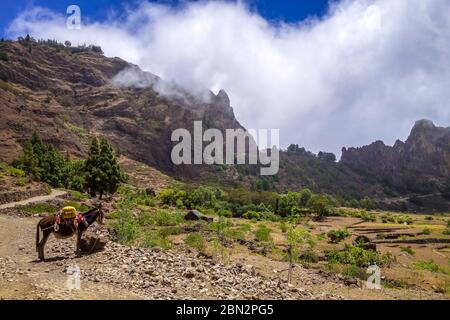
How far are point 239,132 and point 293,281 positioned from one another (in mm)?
182426

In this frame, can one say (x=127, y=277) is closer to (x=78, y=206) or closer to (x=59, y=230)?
(x=59, y=230)

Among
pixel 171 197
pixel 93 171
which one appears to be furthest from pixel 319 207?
pixel 93 171

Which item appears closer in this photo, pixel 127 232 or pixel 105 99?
pixel 127 232

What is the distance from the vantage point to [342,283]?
17.1m

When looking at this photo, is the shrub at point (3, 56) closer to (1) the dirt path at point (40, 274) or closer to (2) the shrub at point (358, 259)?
(1) the dirt path at point (40, 274)

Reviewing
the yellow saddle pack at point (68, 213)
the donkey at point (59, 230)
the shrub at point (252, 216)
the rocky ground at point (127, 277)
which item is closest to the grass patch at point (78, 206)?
the rocky ground at point (127, 277)

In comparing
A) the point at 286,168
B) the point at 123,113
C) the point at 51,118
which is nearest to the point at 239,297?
the point at 51,118

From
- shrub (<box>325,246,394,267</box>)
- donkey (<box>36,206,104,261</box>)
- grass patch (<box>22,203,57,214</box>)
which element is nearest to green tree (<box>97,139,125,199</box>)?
grass patch (<box>22,203,57,214</box>)

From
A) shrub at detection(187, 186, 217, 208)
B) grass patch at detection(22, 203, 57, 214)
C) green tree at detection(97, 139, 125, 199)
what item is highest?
green tree at detection(97, 139, 125, 199)

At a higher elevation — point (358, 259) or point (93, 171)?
point (93, 171)

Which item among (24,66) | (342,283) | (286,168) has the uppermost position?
(24,66)

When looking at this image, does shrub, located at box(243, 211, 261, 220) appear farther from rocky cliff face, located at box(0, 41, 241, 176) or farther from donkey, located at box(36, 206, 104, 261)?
rocky cliff face, located at box(0, 41, 241, 176)
